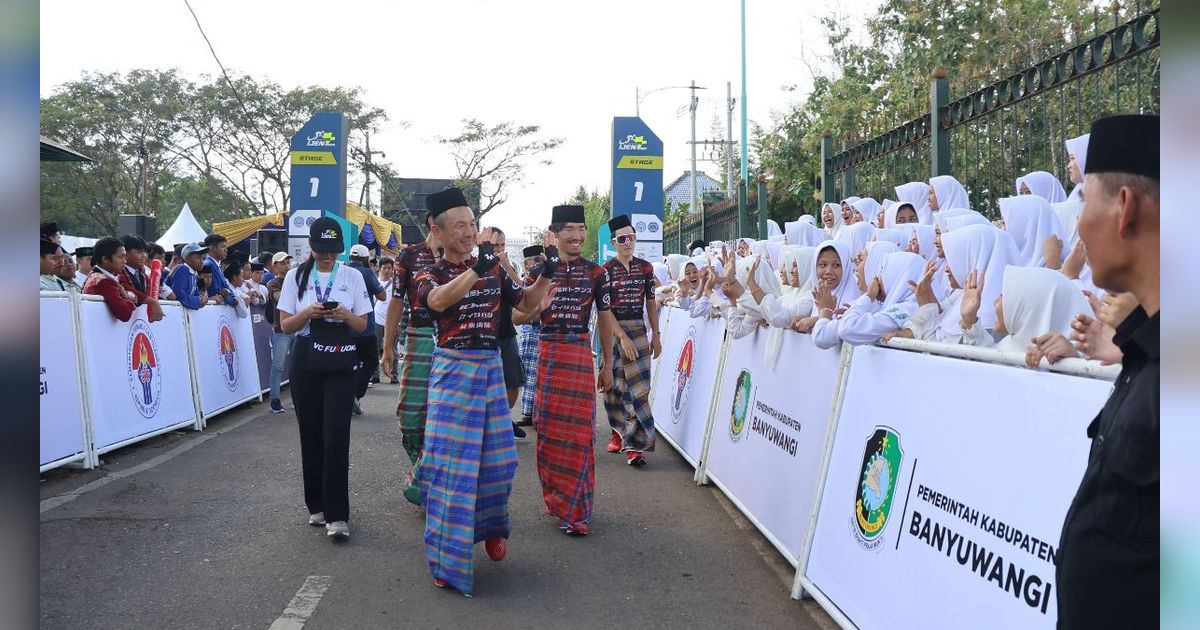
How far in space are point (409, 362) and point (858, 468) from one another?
3.43m

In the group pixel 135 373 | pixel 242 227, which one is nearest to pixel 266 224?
pixel 242 227

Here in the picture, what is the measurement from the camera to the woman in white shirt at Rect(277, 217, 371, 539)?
592 centimetres

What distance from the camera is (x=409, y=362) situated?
675 cm

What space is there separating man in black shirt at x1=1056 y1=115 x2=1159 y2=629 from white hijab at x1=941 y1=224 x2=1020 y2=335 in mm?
2569

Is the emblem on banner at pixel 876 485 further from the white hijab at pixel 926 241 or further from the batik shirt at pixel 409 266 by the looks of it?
the batik shirt at pixel 409 266

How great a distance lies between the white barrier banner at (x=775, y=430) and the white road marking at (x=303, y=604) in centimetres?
245

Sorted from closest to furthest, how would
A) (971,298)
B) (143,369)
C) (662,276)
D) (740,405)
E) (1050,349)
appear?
(1050,349) < (971,298) < (740,405) < (143,369) < (662,276)

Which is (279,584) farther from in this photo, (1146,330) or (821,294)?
(1146,330)

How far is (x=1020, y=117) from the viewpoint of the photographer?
6.79 metres

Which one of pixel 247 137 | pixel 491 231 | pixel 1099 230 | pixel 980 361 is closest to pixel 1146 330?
pixel 1099 230

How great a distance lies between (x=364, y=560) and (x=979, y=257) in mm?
3644

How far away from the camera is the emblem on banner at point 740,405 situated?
6.82 metres

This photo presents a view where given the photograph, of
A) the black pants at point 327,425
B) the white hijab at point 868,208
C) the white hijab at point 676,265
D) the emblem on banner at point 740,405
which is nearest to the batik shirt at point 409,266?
the black pants at point 327,425

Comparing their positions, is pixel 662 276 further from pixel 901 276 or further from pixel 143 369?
pixel 901 276
